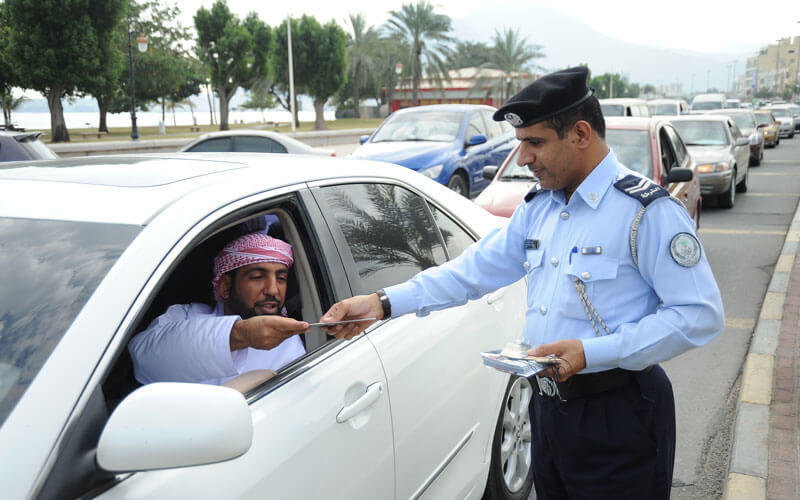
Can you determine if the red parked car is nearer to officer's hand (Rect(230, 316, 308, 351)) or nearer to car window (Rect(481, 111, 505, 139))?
car window (Rect(481, 111, 505, 139))

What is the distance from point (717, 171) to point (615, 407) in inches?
442

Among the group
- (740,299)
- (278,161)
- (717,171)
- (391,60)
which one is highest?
(391,60)

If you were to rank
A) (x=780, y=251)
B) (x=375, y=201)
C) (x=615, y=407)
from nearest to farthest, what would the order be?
1. (x=615, y=407)
2. (x=375, y=201)
3. (x=780, y=251)

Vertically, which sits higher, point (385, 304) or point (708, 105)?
point (708, 105)

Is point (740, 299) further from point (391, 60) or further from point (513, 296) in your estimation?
point (391, 60)

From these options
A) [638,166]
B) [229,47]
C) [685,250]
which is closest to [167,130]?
[229,47]

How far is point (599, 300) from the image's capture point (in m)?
1.99

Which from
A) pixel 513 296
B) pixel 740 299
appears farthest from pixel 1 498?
pixel 740 299

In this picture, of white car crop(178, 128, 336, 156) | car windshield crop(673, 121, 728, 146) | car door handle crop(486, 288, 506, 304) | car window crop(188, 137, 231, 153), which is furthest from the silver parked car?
car door handle crop(486, 288, 506, 304)

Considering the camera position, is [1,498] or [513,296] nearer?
[1,498]

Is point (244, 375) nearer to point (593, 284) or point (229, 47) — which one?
point (593, 284)

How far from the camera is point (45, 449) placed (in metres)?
1.35

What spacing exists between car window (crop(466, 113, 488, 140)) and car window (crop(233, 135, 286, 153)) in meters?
3.18

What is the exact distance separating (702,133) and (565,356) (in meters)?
13.3
